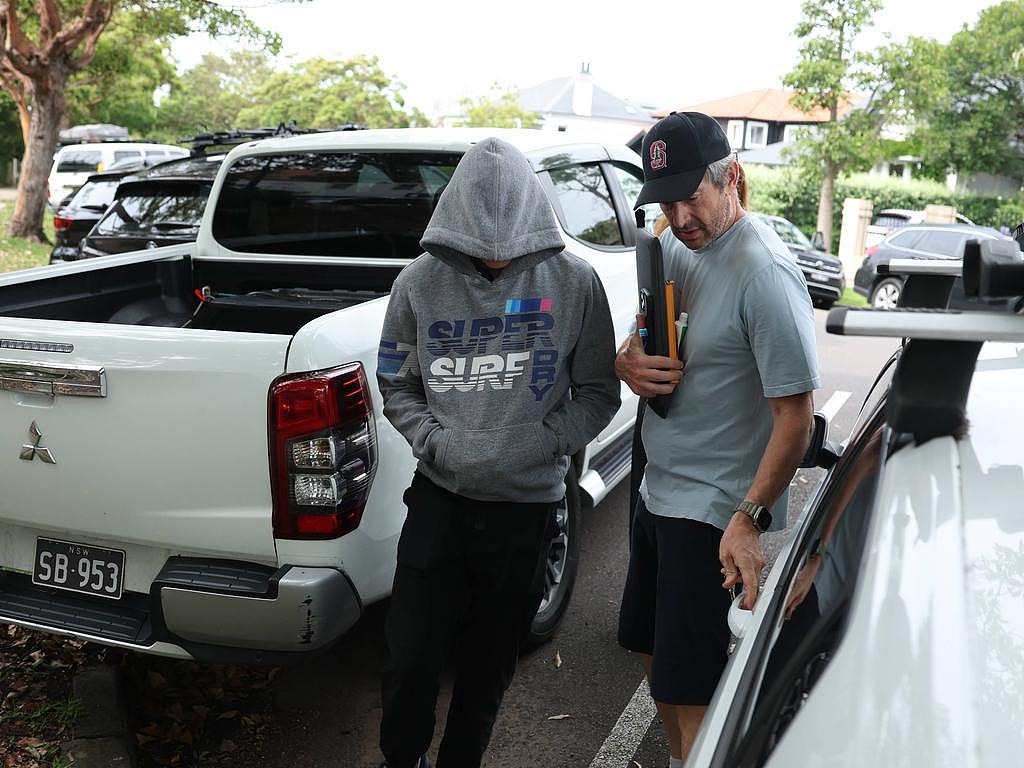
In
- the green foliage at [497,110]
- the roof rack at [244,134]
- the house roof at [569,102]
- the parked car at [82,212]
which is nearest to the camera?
the roof rack at [244,134]

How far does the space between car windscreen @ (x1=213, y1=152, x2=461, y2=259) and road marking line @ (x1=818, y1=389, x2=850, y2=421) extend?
485 centimetres

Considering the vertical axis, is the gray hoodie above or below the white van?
below

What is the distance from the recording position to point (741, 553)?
7.20ft

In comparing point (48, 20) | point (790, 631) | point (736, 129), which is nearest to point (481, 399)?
point (790, 631)

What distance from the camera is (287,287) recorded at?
14.6 ft

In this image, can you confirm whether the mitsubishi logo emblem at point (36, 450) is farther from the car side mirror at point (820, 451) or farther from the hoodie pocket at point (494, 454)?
the car side mirror at point (820, 451)

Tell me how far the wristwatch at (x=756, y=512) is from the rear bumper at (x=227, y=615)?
119 centimetres

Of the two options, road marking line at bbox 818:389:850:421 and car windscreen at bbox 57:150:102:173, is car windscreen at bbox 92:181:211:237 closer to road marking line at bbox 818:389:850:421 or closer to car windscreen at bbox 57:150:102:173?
road marking line at bbox 818:389:850:421

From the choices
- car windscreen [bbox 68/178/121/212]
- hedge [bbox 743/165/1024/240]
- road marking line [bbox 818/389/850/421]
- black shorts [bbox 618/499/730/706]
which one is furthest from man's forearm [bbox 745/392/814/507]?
hedge [bbox 743/165/1024/240]

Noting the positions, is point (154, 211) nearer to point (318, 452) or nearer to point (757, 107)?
point (318, 452)

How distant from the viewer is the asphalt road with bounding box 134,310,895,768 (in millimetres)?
3244

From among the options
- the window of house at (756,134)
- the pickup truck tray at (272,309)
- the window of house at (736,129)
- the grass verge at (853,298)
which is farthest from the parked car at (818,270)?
the window of house at (756,134)

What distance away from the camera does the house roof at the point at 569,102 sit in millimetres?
87562

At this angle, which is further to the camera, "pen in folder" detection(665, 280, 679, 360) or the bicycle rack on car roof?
"pen in folder" detection(665, 280, 679, 360)
